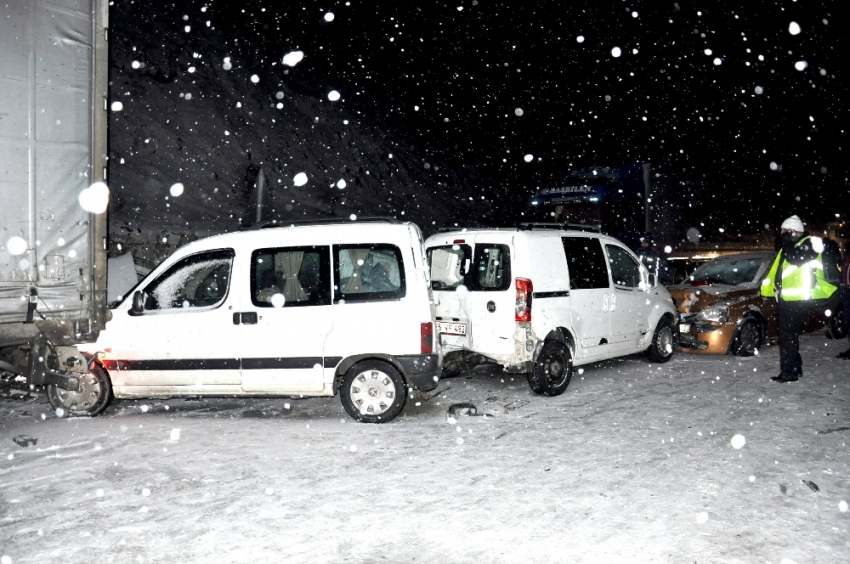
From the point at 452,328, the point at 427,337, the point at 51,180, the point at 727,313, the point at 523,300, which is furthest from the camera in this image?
the point at 727,313

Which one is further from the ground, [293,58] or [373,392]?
[293,58]

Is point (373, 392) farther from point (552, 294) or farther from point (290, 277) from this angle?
point (552, 294)

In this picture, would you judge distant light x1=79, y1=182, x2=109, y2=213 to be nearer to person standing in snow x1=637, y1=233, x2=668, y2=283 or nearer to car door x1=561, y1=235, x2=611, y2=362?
car door x1=561, y1=235, x2=611, y2=362

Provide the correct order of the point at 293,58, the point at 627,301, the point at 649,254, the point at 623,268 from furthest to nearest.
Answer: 1. the point at 293,58
2. the point at 649,254
3. the point at 623,268
4. the point at 627,301

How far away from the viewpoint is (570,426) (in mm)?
6371

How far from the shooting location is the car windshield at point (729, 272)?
11.1 metres

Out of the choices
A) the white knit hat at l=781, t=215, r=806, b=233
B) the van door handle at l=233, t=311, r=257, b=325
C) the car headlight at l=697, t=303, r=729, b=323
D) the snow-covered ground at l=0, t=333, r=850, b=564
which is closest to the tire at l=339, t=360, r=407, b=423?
the snow-covered ground at l=0, t=333, r=850, b=564

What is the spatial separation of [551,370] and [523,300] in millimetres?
989

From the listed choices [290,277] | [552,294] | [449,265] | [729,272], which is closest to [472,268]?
[449,265]

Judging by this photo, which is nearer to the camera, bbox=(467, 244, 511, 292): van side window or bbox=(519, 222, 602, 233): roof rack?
bbox=(467, 244, 511, 292): van side window

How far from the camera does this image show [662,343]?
9.97 m

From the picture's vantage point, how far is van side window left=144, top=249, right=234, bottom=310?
22.0 feet

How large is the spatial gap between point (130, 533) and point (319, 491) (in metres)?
1.20

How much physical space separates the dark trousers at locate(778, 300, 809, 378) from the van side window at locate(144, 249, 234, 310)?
21.4ft
